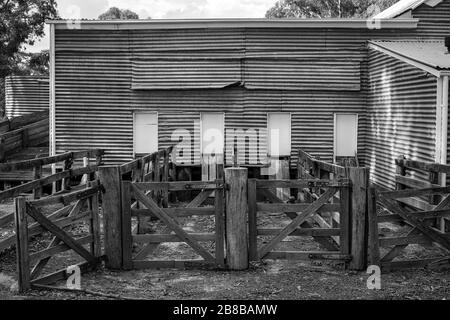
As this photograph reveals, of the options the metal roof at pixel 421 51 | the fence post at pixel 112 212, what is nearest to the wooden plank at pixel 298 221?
the fence post at pixel 112 212

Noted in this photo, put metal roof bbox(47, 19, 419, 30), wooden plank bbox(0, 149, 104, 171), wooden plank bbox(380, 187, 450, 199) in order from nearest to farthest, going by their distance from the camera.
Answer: wooden plank bbox(380, 187, 450, 199) < wooden plank bbox(0, 149, 104, 171) < metal roof bbox(47, 19, 419, 30)

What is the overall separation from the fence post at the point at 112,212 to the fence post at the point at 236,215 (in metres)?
1.69

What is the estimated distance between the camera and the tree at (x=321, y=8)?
4741cm

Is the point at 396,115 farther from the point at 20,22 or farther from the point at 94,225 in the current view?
the point at 20,22

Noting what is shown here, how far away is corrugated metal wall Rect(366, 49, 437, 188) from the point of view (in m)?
14.7

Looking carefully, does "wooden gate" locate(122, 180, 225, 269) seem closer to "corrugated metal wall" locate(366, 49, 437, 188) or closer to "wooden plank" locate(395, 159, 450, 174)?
"wooden plank" locate(395, 159, 450, 174)

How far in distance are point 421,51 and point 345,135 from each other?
15.1 ft

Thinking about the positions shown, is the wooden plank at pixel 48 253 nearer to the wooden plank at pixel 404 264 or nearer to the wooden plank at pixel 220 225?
the wooden plank at pixel 220 225

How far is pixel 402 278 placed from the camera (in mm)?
8219

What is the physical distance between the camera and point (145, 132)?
20.2 m

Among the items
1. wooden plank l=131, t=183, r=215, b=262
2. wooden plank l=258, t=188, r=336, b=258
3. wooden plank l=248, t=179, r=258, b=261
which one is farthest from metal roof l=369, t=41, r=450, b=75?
wooden plank l=131, t=183, r=215, b=262

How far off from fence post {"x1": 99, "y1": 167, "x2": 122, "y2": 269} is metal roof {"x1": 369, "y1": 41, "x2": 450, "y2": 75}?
8.91 metres
